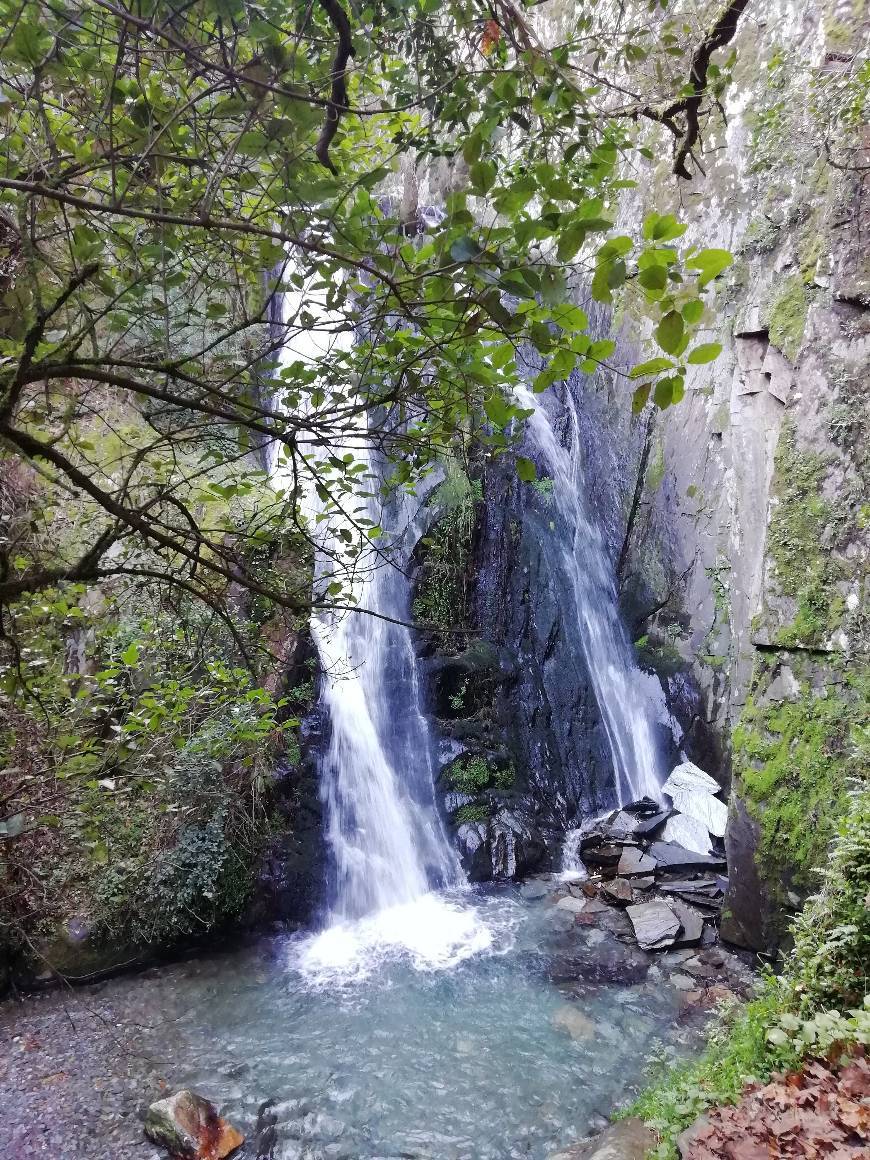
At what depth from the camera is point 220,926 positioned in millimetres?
6301

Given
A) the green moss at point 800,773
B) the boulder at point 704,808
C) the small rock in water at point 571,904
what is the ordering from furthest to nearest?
1. the boulder at point 704,808
2. the small rock in water at point 571,904
3. the green moss at point 800,773

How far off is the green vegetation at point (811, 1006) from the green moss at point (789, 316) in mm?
5372

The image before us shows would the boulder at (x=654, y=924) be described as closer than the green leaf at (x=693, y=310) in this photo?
No

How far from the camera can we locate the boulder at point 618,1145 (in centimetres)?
349

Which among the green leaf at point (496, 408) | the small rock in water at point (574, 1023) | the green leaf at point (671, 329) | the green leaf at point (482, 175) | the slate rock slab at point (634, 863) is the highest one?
the green leaf at point (482, 175)

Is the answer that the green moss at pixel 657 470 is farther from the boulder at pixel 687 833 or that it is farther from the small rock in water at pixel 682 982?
the small rock in water at pixel 682 982

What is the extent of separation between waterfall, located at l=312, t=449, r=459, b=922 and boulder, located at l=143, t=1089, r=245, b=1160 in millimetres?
2751

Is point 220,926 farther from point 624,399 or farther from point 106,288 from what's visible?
point 624,399

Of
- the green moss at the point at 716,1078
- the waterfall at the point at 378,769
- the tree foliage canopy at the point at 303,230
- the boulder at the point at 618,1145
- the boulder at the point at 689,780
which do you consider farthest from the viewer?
the boulder at the point at 689,780

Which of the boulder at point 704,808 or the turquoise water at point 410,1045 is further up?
the boulder at point 704,808

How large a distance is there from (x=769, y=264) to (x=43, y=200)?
862cm

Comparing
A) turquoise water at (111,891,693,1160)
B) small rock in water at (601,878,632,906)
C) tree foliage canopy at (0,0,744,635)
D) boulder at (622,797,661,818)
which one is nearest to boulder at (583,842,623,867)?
small rock in water at (601,878,632,906)

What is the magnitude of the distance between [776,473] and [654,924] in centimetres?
453

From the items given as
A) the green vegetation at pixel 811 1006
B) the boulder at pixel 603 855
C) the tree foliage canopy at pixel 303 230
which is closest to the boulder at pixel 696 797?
the boulder at pixel 603 855
